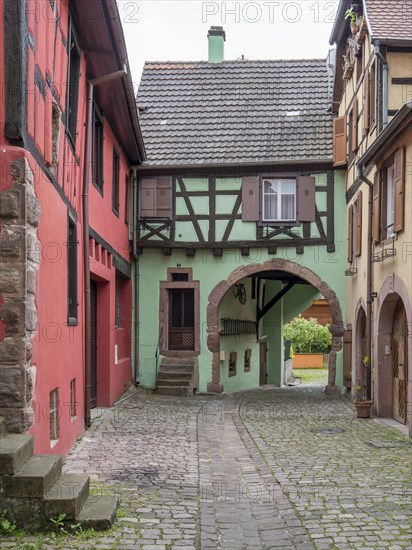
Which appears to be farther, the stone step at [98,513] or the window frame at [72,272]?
the window frame at [72,272]

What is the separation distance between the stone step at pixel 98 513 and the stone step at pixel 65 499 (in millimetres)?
60

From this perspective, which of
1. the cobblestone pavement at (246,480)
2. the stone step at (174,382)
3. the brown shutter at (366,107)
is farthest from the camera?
the stone step at (174,382)

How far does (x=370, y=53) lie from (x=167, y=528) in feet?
37.8

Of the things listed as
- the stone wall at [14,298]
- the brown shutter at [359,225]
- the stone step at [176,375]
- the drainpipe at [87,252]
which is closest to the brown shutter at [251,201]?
the brown shutter at [359,225]

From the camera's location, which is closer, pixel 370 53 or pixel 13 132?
pixel 13 132

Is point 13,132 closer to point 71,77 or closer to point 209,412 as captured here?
point 71,77

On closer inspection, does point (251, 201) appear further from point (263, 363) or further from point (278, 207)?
point (263, 363)

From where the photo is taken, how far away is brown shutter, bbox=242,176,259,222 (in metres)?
19.1

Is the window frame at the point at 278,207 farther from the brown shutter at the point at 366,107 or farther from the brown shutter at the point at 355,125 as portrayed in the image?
the brown shutter at the point at 366,107

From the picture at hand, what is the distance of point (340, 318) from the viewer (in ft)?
62.6

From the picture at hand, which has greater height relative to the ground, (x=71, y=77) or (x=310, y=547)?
(x=71, y=77)

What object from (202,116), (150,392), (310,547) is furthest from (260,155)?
(310,547)

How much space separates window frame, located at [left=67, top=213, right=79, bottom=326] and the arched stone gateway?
8970mm

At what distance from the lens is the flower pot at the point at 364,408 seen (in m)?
13.7
